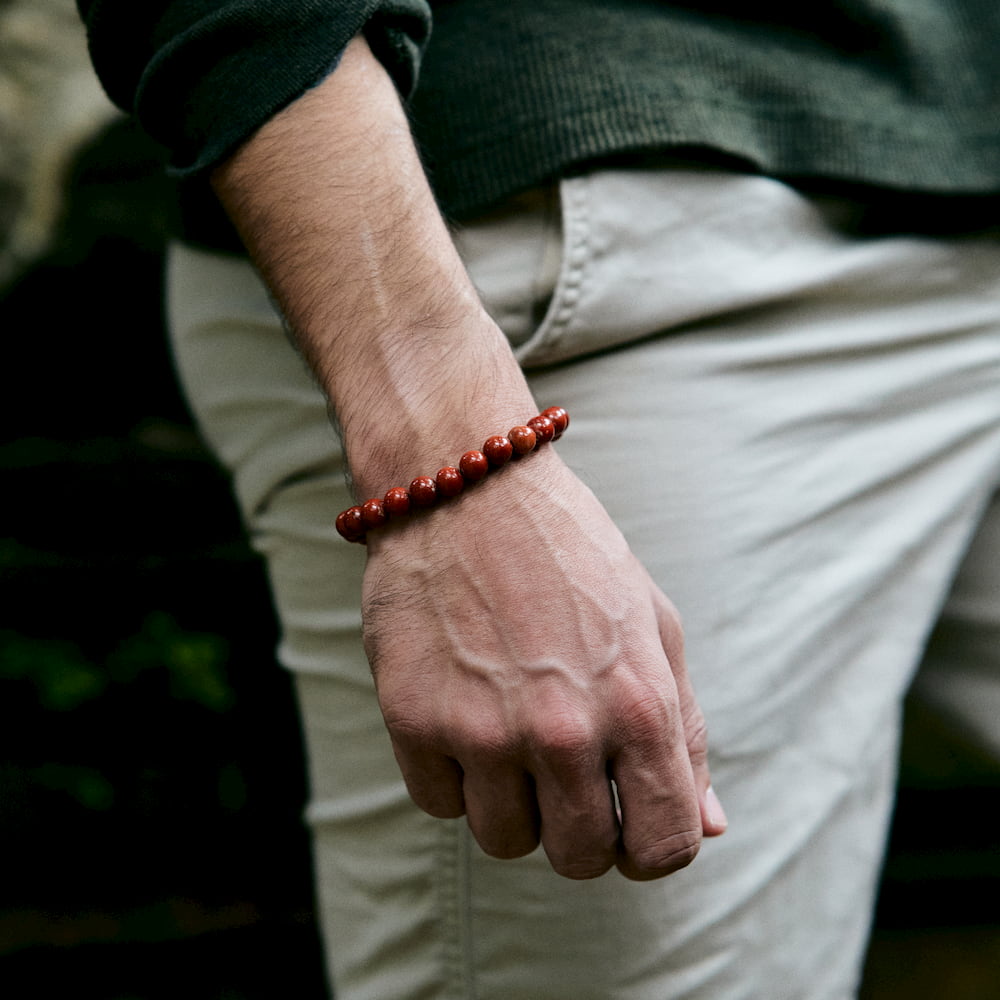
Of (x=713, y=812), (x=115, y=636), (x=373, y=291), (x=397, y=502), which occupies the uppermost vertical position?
(x=373, y=291)

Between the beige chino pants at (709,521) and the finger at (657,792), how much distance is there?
0.16 m

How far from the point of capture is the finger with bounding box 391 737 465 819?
0.59m

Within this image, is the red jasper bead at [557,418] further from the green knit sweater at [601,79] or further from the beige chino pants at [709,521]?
the green knit sweater at [601,79]

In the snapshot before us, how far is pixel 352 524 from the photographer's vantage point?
0.62 m

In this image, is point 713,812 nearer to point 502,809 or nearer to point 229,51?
point 502,809

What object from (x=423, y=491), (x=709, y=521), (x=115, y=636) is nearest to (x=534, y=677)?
(x=423, y=491)

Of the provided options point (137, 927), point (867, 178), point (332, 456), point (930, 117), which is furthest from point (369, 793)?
point (137, 927)

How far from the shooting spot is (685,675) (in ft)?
2.11

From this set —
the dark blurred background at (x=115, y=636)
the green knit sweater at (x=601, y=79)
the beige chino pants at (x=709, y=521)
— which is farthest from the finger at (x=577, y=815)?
the dark blurred background at (x=115, y=636)

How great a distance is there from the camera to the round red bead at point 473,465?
1.91ft

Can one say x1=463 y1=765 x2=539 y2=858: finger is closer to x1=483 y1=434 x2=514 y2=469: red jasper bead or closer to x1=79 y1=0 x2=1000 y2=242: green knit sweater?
x1=483 y1=434 x2=514 y2=469: red jasper bead

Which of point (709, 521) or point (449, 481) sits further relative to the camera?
point (709, 521)

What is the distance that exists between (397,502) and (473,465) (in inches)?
2.3

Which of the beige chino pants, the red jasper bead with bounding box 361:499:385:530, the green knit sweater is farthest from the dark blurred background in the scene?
the red jasper bead with bounding box 361:499:385:530
